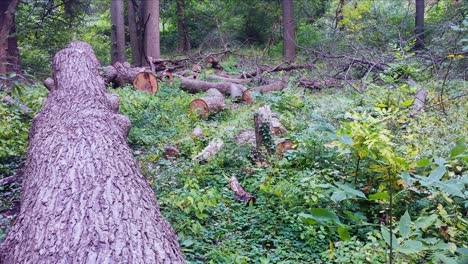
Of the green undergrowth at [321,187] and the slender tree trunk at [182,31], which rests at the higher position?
the slender tree trunk at [182,31]

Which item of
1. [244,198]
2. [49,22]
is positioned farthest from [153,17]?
[244,198]

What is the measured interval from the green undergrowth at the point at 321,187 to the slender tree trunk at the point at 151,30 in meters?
7.18

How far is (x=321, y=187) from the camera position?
13.7 feet

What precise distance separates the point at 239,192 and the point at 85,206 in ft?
7.47

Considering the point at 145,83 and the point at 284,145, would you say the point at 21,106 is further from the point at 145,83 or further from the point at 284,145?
the point at 284,145

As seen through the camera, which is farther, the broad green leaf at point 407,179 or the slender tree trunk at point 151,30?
the slender tree trunk at point 151,30

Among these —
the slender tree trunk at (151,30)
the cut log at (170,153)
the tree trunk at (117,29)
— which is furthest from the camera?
the slender tree trunk at (151,30)

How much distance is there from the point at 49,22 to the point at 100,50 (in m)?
5.67

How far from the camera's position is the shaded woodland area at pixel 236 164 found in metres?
2.55

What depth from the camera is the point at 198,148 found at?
19.6 ft

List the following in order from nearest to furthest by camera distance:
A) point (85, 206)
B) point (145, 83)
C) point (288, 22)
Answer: point (85, 206) → point (145, 83) → point (288, 22)

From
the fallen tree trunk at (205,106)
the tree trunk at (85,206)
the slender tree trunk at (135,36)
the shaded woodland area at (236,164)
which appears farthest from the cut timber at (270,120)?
the slender tree trunk at (135,36)

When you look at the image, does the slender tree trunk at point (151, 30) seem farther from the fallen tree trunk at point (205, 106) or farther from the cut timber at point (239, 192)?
the cut timber at point (239, 192)

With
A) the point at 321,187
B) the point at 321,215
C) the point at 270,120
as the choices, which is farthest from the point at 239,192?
the point at 321,215
